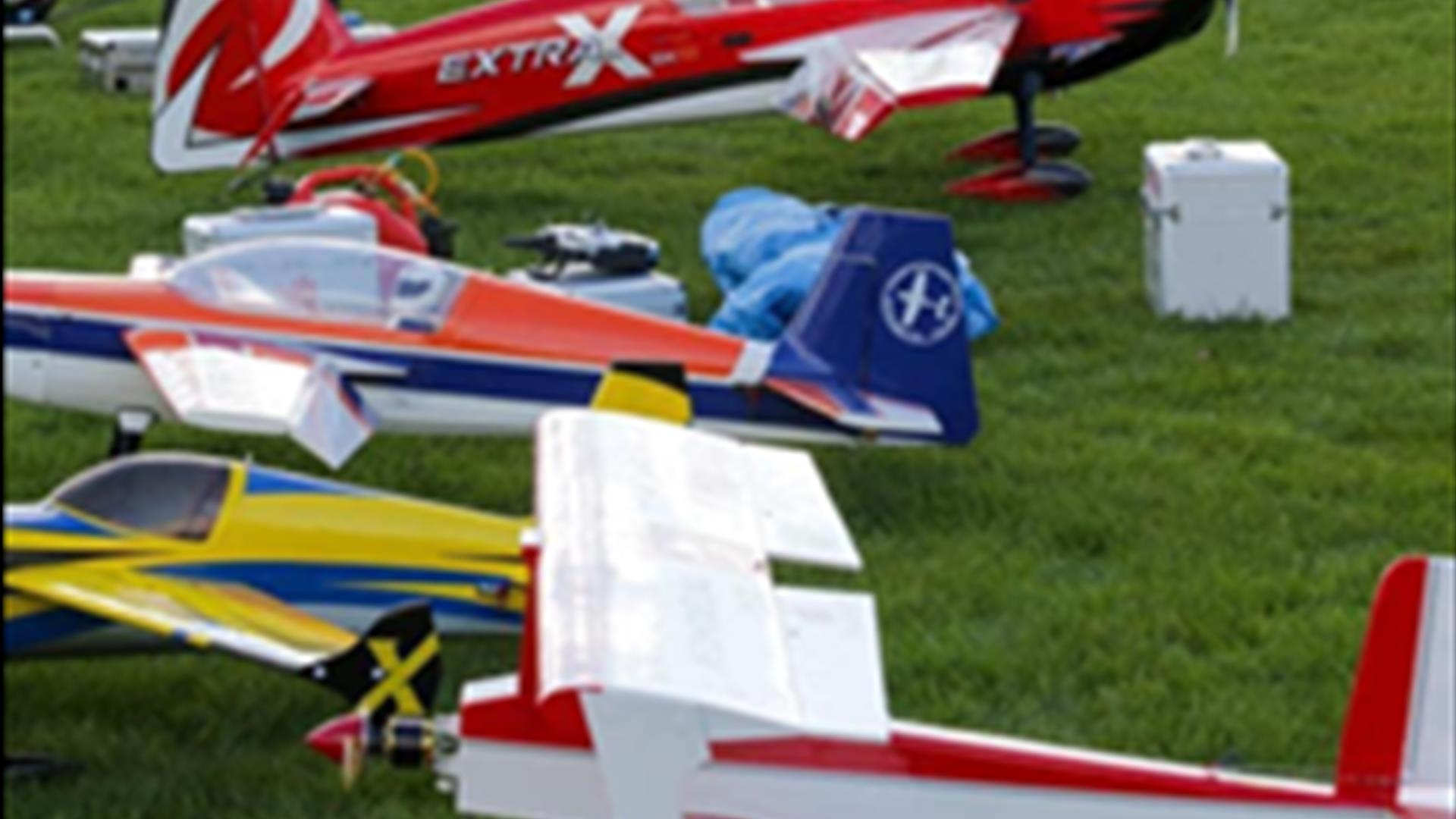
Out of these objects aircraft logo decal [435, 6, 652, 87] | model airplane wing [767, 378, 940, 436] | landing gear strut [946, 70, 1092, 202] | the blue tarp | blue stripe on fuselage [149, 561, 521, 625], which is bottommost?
landing gear strut [946, 70, 1092, 202]

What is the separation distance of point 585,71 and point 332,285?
21.1 feet

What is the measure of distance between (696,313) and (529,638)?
8973 mm

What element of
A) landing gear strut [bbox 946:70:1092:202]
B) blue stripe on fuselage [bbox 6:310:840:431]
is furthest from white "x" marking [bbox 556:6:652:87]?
blue stripe on fuselage [bbox 6:310:840:431]

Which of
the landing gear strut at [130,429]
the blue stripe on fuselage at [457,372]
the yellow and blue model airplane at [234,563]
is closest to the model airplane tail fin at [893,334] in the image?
the blue stripe on fuselage at [457,372]

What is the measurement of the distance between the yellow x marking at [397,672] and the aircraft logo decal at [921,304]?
452 centimetres

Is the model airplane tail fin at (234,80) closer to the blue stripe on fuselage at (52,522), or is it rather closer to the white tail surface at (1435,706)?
the blue stripe on fuselage at (52,522)

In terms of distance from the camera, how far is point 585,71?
16672mm

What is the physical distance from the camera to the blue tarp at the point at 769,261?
12781 millimetres

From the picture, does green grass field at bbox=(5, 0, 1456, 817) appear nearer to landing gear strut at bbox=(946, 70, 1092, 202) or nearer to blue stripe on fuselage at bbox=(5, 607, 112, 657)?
landing gear strut at bbox=(946, 70, 1092, 202)

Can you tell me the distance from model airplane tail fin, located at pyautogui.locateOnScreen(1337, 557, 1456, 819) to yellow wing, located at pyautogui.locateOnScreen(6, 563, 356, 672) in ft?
10.0

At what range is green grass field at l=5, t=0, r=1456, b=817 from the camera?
8.34m

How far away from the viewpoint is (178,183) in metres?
17.6

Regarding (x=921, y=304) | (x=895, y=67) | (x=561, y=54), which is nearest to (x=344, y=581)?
(x=921, y=304)

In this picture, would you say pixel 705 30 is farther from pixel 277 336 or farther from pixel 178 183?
pixel 277 336
